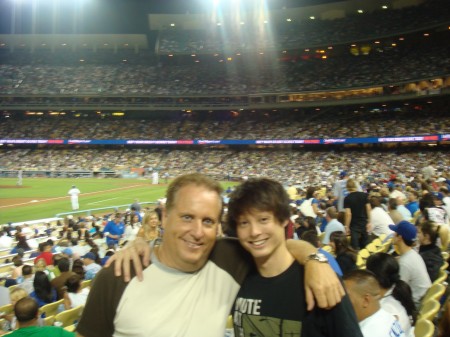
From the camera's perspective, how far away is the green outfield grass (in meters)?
26.7

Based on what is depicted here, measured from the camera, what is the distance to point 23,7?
70375mm

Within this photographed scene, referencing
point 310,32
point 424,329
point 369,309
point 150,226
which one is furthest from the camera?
point 310,32

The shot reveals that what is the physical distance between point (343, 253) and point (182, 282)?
Answer: 4.70 metres

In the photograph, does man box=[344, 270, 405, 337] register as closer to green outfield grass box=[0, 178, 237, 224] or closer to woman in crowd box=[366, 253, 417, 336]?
woman in crowd box=[366, 253, 417, 336]

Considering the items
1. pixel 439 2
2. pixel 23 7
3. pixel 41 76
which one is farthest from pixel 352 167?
pixel 23 7

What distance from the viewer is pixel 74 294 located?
6723 millimetres

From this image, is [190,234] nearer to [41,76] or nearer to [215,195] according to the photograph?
[215,195]

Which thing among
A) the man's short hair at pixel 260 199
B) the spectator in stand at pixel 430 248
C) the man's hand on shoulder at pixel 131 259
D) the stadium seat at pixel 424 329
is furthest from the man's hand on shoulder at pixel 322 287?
the spectator in stand at pixel 430 248

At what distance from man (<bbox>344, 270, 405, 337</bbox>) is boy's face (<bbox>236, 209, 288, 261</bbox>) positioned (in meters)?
1.39

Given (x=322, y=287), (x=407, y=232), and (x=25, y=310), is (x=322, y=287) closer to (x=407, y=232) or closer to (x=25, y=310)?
(x=25, y=310)

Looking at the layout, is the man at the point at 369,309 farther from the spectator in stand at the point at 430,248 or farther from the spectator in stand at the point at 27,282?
the spectator in stand at the point at 27,282

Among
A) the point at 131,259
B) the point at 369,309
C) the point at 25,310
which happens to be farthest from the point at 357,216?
the point at 131,259

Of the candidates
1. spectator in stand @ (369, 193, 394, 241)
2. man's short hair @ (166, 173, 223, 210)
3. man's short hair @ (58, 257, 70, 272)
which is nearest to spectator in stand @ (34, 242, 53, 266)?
man's short hair @ (58, 257, 70, 272)

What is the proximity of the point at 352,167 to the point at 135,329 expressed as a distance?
1765 inches
